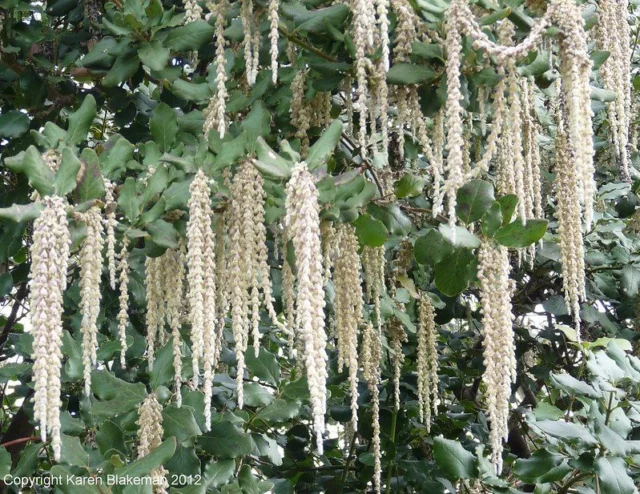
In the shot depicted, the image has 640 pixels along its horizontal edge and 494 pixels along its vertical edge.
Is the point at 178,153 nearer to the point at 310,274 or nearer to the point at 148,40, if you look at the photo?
the point at 148,40

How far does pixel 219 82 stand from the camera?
214 cm

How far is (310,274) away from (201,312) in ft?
0.90

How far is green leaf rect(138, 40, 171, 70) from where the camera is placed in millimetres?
2637

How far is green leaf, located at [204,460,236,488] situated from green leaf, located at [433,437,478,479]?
72 cm

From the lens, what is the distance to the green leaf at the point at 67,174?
1868mm

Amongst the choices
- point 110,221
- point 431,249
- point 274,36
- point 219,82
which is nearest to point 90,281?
point 110,221

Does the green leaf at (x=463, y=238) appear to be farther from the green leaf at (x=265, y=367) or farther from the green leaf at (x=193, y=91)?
the green leaf at (x=265, y=367)

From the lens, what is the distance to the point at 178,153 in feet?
8.11

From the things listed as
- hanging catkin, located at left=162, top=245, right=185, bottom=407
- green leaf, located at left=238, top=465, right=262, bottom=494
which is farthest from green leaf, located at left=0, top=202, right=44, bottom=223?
green leaf, located at left=238, top=465, right=262, bottom=494

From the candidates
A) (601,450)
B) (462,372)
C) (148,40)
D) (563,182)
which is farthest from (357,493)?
(148,40)

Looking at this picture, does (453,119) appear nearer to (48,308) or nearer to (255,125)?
(255,125)

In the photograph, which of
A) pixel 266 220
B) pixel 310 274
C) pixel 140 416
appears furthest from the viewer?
pixel 140 416

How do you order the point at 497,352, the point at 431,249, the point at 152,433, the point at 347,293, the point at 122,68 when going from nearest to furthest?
the point at 497,352, the point at 347,293, the point at 152,433, the point at 431,249, the point at 122,68

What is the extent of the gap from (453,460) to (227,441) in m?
0.80
